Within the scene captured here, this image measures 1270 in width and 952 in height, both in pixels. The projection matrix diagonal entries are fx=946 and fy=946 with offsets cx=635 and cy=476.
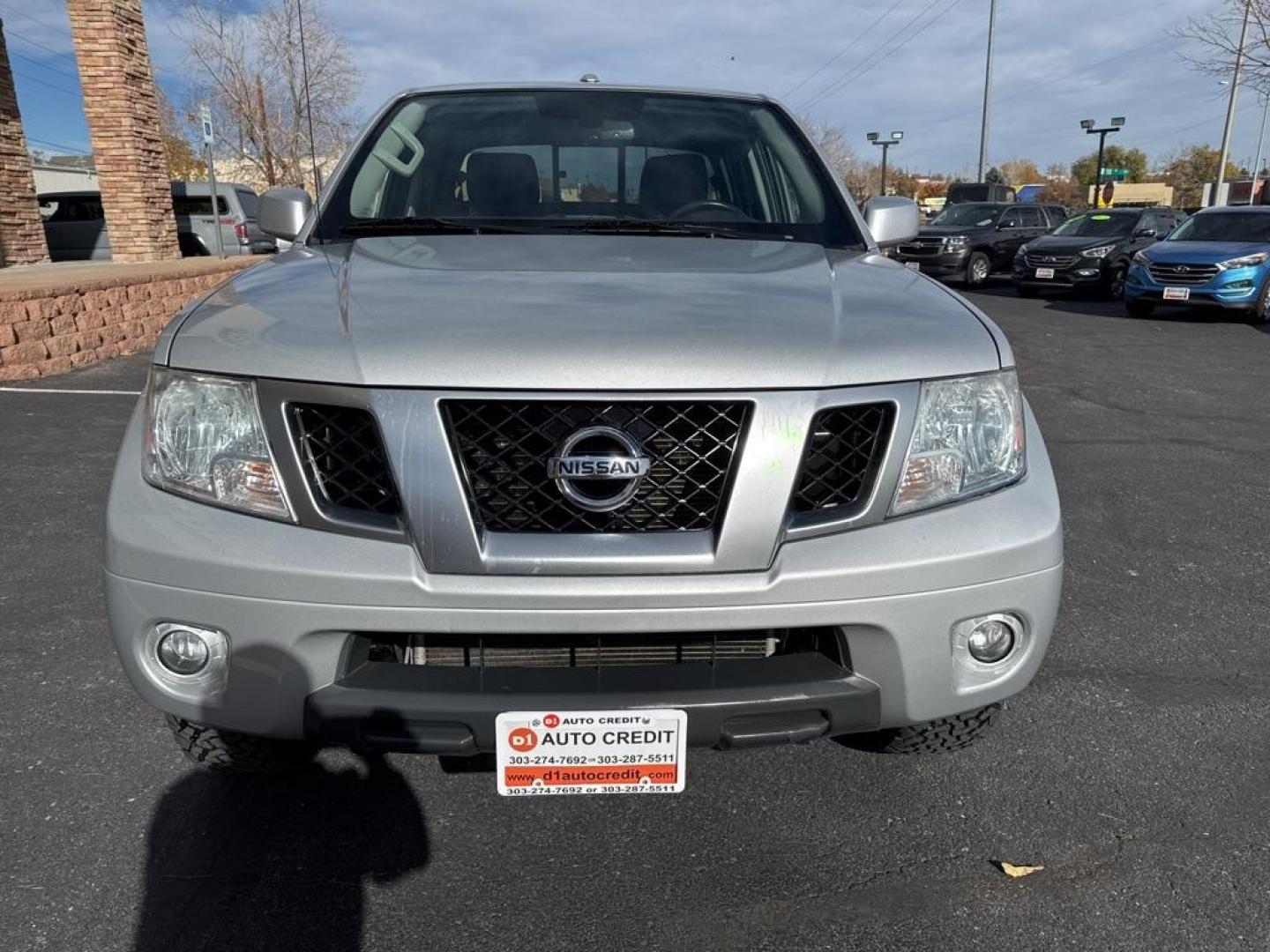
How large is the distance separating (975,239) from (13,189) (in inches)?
635

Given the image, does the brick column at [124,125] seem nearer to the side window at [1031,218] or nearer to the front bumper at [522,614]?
the front bumper at [522,614]

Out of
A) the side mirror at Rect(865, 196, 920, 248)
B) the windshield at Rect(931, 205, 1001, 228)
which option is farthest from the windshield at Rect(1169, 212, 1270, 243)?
the side mirror at Rect(865, 196, 920, 248)

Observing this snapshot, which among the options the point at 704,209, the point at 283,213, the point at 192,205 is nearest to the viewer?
the point at 283,213

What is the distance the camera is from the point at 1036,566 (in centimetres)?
190

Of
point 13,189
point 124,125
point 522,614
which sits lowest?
point 522,614

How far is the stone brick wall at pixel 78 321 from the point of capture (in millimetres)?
7926

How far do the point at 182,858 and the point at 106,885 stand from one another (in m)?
0.15

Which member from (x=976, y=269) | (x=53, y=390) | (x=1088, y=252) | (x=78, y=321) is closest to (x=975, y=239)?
(x=976, y=269)

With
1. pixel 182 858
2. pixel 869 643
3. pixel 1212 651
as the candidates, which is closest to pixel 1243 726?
pixel 1212 651

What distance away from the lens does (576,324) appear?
1817mm

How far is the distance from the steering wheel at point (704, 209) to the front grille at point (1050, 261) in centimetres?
1474

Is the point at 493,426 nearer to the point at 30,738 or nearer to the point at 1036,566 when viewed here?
the point at 1036,566

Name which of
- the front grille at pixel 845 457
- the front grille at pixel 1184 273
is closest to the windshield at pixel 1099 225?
the front grille at pixel 1184 273

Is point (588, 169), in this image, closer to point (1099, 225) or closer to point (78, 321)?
point (78, 321)
